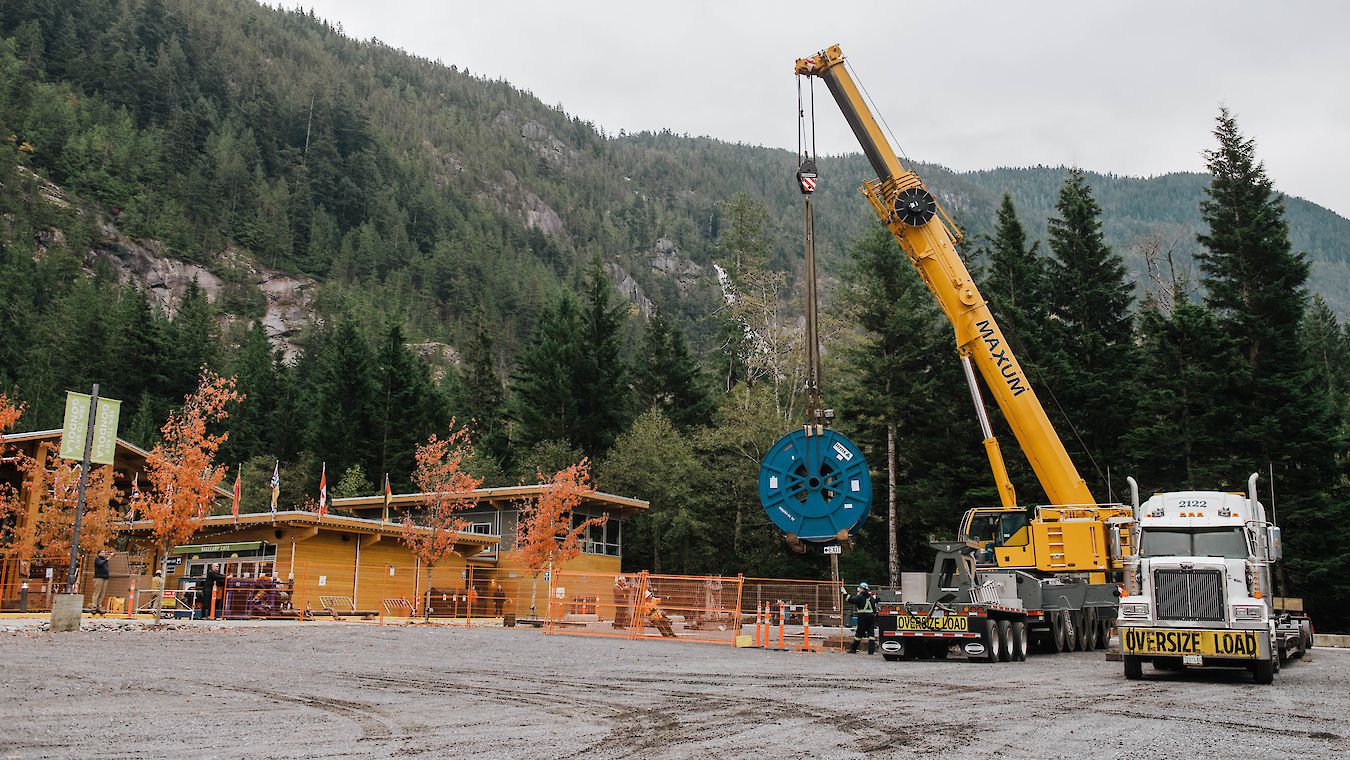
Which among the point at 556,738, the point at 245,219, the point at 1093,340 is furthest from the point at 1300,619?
the point at 245,219

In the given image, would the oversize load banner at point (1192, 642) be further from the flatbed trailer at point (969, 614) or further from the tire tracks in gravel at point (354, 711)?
the tire tracks in gravel at point (354, 711)

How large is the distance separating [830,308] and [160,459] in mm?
38073

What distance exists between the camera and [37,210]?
108438mm

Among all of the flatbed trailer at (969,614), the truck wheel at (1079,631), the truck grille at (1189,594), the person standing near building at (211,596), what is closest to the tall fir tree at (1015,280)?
the truck wheel at (1079,631)

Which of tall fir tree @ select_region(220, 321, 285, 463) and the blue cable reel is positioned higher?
tall fir tree @ select_region(220, 321, 285, 463)

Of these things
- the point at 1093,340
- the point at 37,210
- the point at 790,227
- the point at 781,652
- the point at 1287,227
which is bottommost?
the point at 781,652

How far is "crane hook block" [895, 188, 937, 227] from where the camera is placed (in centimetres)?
Answer: 2562

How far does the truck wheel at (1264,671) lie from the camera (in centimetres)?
1539

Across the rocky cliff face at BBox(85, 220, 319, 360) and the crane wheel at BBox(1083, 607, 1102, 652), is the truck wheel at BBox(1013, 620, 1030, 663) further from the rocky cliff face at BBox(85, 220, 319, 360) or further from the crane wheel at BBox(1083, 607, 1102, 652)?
the rocky cliff face at BBox(85, 220, 319, 360)

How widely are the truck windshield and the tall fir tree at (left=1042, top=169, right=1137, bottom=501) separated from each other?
76.0ft

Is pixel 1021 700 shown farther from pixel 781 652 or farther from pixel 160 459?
pixel 160 459

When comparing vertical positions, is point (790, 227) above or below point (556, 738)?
above

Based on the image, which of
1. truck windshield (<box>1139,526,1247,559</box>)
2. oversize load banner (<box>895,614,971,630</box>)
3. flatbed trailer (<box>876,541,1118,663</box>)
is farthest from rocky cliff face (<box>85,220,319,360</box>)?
truck windshield (<box>1139,526,1247,559</box>)

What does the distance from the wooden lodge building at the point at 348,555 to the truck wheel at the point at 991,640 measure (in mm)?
19484
